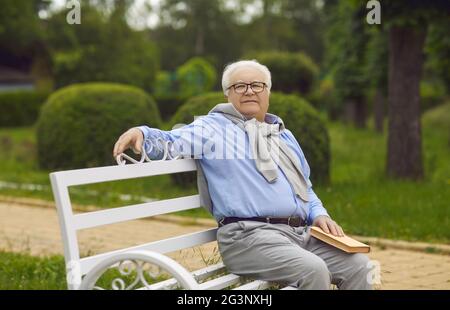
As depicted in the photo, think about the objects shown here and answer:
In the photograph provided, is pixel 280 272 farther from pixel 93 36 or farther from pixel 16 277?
pixel 93 36

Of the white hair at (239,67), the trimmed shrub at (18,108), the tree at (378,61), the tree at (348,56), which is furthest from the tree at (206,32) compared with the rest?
the white hair at (239,67)

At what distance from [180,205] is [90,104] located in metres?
9.28

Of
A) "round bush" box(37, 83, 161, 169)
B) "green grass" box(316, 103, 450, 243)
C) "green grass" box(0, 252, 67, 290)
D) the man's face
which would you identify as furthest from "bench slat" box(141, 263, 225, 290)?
"round bush" box(37, 83, 161, 169)

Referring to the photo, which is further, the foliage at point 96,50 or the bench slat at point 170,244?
the foliage at point 96,50

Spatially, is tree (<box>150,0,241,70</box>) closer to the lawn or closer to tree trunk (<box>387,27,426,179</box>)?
the lawn

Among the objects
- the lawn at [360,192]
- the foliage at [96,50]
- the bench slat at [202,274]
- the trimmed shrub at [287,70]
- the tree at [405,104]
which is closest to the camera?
the bench slat at [202,274]

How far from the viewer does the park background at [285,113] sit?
918 centimetres

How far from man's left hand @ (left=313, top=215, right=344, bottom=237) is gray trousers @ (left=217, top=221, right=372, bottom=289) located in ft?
0.26

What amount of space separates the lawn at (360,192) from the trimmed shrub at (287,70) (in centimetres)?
1474

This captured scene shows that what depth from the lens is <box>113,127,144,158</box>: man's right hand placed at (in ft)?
13.4

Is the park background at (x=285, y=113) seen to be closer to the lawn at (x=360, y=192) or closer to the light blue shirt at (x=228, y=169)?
the lawn at (x=360, y=192)

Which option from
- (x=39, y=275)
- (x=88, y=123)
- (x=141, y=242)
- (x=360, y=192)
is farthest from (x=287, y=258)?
(x=88, y=123)

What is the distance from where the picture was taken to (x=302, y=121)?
10891 mm
